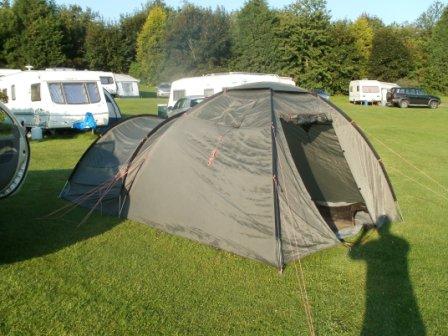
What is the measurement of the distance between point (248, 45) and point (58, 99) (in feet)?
128

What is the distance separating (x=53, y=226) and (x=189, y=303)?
3.13m

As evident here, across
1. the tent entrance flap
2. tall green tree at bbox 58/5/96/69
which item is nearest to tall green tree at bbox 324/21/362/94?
tall green tree at bbox 58/5/96/69

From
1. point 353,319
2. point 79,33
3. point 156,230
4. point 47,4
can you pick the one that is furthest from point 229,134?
point 79,33

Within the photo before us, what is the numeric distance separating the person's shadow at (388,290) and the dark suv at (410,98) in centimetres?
3189

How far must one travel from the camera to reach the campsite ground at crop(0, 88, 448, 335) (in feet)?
15.1

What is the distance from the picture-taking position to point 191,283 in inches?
214

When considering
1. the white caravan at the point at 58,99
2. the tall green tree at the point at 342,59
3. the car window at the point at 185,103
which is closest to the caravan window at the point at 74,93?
the white caravan at the point at 58,99

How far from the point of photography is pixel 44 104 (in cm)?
1678

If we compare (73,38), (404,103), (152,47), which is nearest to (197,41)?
(152,47)

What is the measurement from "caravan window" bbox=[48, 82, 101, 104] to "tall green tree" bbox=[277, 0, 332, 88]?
34.3 meters

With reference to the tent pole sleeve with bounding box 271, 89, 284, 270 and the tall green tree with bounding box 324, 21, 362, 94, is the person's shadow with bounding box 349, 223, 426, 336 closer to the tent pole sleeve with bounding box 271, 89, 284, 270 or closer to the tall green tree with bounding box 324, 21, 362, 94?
the tent pole sleeve with bounding box 271, 89, 284, 270

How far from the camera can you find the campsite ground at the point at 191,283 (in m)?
4.62

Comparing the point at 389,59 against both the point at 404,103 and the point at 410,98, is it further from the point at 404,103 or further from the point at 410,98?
the point at 404,103

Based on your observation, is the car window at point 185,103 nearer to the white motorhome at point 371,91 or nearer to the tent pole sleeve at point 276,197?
the tent pole sleeve at point 276,197
